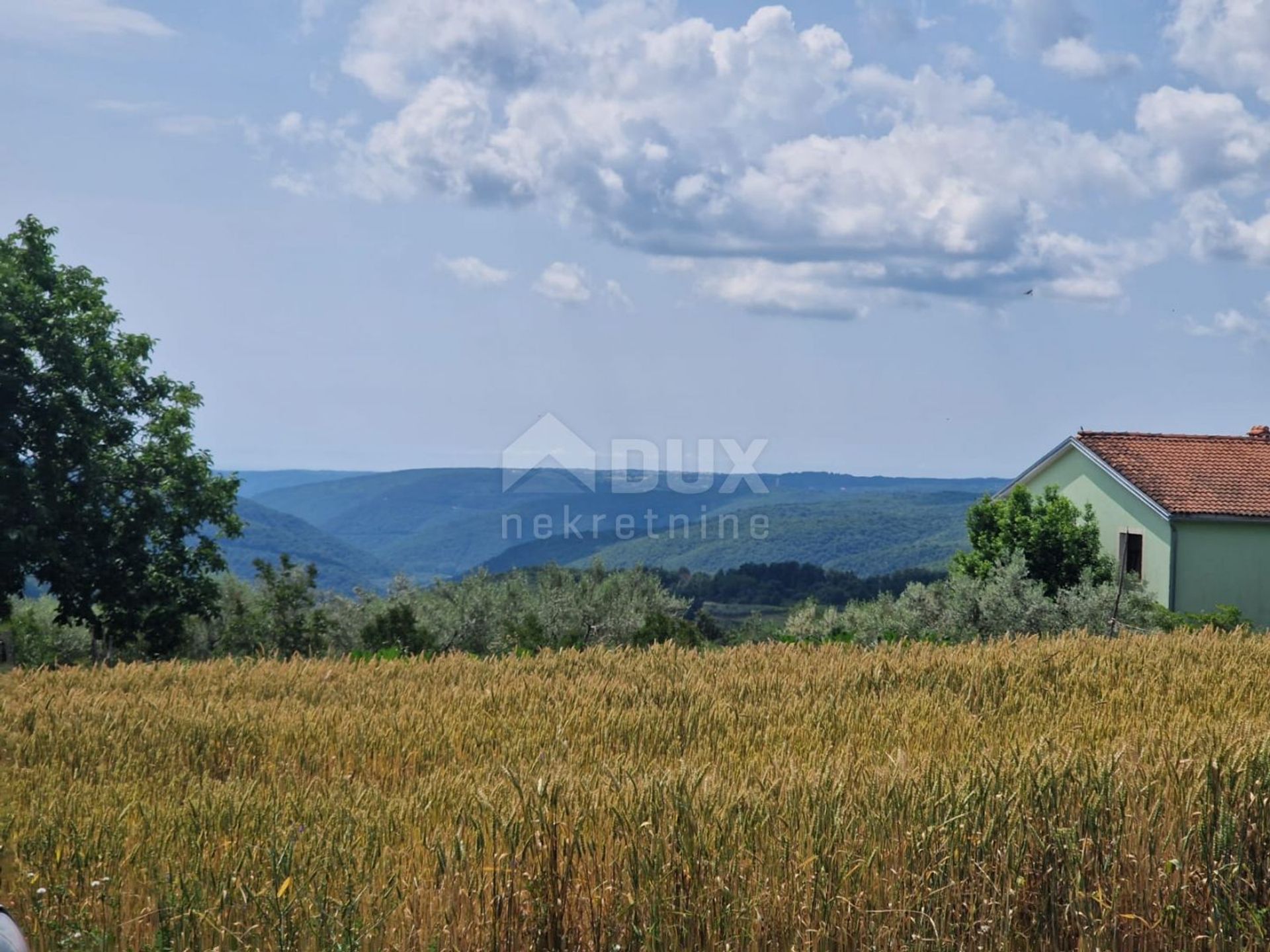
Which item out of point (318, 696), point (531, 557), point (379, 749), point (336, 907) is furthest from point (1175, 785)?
point (531, 557)

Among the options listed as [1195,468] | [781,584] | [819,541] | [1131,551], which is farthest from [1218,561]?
[819,541]

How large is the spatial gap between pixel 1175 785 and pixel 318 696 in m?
6.24

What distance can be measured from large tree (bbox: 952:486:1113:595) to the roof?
335cm

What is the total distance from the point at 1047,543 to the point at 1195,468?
8.28 metres

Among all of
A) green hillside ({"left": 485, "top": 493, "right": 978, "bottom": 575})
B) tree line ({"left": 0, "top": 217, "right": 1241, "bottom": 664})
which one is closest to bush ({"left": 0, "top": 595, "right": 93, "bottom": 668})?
tree line ({"left": 0, "top": 217, "right": 1241, "bottom": 664})

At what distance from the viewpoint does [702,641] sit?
52.7 feet

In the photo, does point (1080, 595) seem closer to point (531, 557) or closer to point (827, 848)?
point (827, 848)

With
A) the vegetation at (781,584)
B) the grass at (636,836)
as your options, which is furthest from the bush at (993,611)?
the vegetation at (781,584)

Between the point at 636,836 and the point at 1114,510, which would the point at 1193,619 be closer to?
the point at 1114,510

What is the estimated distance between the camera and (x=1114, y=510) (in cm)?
4700

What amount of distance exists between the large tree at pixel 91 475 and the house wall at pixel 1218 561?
3222cm

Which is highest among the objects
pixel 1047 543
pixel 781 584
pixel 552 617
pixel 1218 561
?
pixel 1047 543

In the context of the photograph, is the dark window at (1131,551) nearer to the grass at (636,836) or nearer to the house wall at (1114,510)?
the house wall at (1114,510)

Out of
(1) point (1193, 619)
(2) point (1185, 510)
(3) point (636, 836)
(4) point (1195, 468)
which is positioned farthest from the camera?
(4) point (1195, 468)
